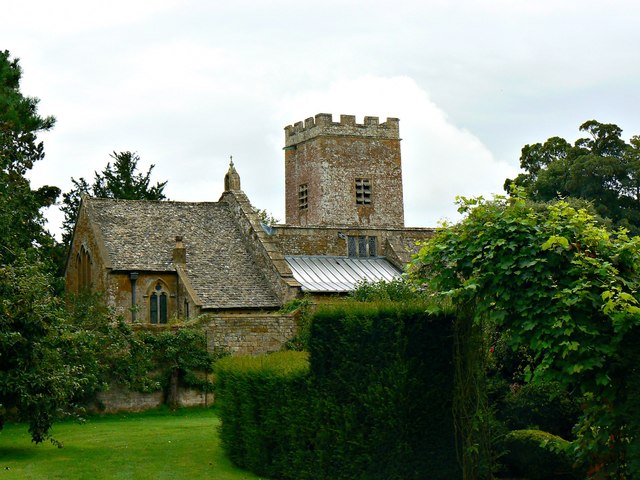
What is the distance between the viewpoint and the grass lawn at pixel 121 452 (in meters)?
20.0

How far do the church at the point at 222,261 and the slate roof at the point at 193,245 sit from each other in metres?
0.05

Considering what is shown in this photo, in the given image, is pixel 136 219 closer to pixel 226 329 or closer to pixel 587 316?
pixel 226 329

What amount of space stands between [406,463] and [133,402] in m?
16.1

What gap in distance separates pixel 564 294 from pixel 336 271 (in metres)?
34.2

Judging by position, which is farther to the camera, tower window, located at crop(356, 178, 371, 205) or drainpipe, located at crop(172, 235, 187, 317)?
tower window, located at crop(356, 178, 371, 205)

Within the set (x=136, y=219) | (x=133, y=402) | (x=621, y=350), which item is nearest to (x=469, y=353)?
(x=621, y=350)

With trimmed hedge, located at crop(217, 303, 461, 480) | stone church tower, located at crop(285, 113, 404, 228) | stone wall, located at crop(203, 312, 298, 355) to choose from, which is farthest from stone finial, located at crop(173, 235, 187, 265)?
trimmed hedge, located at crop(217, 303, 461, 480)

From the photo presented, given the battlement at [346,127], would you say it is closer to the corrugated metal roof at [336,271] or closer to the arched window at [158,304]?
the corrugated metal roof at [336,271]

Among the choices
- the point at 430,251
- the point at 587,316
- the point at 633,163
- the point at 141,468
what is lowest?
the point at 141,468

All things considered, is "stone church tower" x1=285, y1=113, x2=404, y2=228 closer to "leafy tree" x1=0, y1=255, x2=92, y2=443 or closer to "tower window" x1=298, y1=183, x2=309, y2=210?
"tower window" x1=298, y1=183, x2=309, y2=210

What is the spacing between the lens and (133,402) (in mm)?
31797

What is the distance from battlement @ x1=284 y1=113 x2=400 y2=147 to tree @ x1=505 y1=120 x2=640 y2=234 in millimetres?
8789

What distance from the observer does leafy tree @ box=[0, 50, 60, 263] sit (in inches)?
1224

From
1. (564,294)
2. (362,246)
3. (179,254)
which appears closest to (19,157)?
(179,254)
